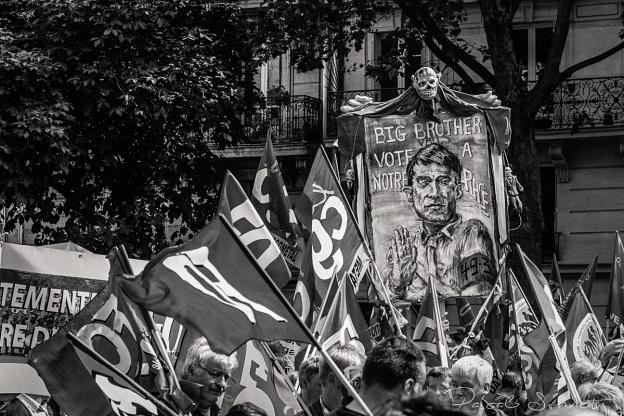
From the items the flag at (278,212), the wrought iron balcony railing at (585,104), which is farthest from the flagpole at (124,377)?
the wrought iron balcony railing at (585,104)

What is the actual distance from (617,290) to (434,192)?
202 centimetres

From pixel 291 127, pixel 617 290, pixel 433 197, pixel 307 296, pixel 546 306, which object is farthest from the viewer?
pixel 291 127

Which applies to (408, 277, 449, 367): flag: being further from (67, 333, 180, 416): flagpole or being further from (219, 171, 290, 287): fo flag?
(67, 333, 180, 416): flagpole

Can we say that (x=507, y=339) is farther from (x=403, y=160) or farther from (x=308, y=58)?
(x=308, y=58)

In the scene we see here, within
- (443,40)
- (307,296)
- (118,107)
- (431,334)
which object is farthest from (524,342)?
(118,107)

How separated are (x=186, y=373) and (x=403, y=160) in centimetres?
712

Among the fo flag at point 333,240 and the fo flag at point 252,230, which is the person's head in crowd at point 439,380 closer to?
the fo flag at point 252,230

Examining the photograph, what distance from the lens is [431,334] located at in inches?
386

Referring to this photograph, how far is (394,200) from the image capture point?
1325 centimetres

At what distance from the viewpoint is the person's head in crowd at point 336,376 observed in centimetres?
578

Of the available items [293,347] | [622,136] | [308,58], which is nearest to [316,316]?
[293,347]

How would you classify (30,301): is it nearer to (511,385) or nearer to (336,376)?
(511,385)

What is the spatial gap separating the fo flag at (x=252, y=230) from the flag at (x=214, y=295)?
1.82ft

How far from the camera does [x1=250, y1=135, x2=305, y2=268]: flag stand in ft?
38.3
